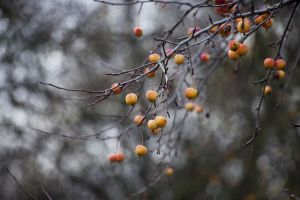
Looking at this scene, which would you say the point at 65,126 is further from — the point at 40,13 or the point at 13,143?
the point at 40,13

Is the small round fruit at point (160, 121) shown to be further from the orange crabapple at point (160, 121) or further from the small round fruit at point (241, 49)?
the small round fruit at point (241, 49)

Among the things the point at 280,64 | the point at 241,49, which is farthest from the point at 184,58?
the point at 280,64

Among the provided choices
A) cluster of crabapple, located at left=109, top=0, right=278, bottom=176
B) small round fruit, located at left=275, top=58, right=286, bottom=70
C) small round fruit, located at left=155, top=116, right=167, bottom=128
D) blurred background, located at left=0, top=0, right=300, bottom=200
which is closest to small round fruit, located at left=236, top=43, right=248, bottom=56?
cluster of crabapple, located at left=109, top=0, right=278, bottom=176

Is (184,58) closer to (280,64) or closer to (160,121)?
(160,121)

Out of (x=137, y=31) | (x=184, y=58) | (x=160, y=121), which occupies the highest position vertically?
(x=137, y=31)

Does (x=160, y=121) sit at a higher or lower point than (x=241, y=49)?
Result: lower

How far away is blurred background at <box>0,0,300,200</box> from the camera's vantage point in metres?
6.91

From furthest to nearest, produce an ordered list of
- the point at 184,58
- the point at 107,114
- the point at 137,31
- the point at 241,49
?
the point at 107,114 → the point at 137,31 → the point at 241,49 → the point at 184,58

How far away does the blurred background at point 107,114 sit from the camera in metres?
6.91

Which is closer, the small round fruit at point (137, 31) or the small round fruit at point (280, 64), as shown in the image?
the small round fruit at point (280, 64)

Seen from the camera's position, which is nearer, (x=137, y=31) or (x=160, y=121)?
(x=160, y=121)

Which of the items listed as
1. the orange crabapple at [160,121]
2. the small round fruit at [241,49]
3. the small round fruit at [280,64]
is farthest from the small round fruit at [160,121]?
the small round fruit at [280,64]

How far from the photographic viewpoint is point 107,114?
26.4ft

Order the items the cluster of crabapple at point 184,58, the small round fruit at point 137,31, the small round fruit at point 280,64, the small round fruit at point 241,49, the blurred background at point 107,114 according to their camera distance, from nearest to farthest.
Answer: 1. the cluster of crabapple at point 184,58
2. the small round fruit at point 241,49
3. the small round fruit at point 280,64
4. the small round fruit at point 137,31
5. the blurred background at point 107,114
